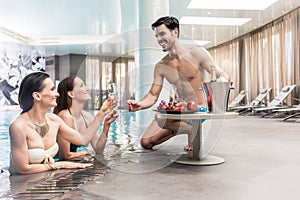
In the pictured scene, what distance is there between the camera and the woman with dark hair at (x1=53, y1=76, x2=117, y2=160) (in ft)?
7.49

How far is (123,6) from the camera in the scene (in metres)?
8.27

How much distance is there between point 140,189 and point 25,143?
2.64ft

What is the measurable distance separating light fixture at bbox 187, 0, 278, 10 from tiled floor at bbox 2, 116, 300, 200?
610 cm

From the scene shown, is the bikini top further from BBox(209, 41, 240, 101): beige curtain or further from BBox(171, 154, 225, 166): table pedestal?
BBox(209, 41, 240, 101): beige curtain

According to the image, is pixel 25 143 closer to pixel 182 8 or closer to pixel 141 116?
pixel 141 116

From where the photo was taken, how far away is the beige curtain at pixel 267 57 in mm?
9594

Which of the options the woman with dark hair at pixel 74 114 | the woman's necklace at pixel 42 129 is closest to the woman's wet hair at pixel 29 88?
the woman's necklace at pixel 42 129

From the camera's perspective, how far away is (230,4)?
850 centimetres

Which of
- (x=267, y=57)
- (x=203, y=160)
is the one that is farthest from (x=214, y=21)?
(x=203, y=160)

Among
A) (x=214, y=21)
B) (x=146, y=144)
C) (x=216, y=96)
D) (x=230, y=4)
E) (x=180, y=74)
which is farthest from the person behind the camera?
(x=214, y=21)

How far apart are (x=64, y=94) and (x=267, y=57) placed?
10198 mm

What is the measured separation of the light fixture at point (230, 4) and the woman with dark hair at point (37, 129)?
6.78 meters

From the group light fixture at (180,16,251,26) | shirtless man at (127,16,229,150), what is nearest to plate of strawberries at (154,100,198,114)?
shirtless man at (127,16,229,150)

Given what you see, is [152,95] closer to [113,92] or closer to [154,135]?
[154,135]
